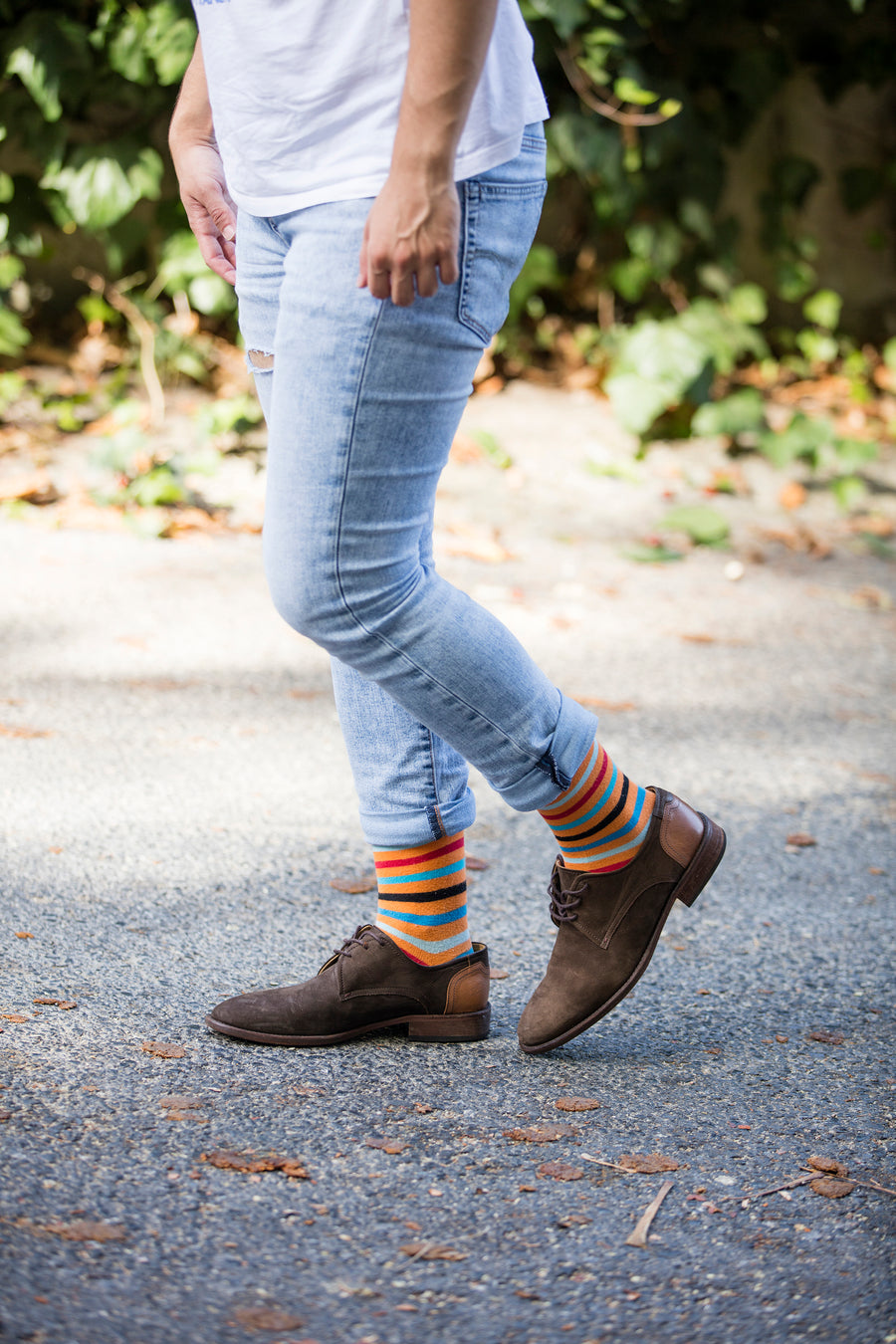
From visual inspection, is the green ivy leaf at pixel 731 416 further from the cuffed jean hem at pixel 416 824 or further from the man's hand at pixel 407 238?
the man's hand at pixel 407 238

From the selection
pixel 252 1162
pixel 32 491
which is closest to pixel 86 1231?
pixel 252 1162

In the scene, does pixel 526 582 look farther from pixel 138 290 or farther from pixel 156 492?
pixel 138 290

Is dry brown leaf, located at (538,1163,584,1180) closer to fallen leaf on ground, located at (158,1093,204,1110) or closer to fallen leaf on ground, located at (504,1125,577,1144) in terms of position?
fallen leaf on ground, located at (504,1125,577,1144)

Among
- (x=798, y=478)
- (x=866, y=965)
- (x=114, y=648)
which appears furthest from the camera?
(x=798, y=478)

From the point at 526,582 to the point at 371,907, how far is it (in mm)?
2198

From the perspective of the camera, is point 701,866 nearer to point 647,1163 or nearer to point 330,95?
point 647,1163

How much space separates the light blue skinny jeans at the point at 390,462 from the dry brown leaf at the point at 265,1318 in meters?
0.58

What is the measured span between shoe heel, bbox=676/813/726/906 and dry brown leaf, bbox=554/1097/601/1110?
0.88ft

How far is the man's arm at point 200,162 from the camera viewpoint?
159 centimetres

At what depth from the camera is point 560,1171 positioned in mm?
1352

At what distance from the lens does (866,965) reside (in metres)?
1.98

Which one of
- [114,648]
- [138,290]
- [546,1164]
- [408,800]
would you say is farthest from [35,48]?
[546,1164]

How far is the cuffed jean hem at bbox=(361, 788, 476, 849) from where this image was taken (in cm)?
155

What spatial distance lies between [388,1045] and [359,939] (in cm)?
14
